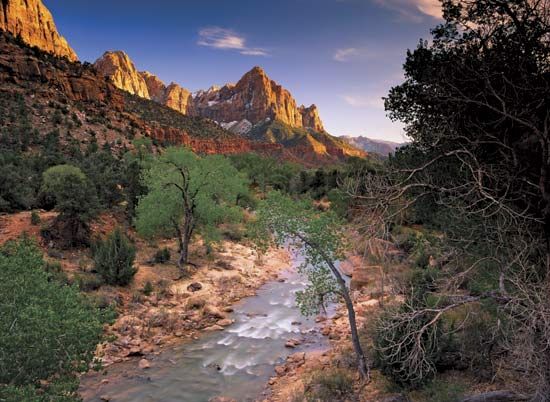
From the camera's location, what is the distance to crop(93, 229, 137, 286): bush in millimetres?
19281

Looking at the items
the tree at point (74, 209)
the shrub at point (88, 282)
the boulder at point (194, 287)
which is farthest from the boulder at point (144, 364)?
the tree at point (74, 209)

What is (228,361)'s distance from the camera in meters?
14.8

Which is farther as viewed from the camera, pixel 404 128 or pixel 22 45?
pixel 22 45

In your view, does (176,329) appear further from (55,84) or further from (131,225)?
(55,84)

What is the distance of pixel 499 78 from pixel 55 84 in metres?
63.8

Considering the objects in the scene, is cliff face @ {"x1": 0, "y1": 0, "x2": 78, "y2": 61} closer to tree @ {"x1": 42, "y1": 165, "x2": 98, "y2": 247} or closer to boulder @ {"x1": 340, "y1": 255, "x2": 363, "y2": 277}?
tree @ {"x1": 42, "y1": 165, "x2": 98, "y2": 247}

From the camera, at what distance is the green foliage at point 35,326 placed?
6977 mm

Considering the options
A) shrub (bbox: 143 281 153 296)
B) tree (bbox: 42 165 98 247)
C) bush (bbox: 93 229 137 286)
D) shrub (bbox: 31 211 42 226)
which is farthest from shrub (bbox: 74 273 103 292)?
shrub (bbox: 31 211 42 226)

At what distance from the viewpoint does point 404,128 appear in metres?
9.22

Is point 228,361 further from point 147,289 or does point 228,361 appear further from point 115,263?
point 115,263

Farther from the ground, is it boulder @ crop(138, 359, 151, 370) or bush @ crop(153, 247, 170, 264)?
bush @ crop(153, 247, 170, 264)

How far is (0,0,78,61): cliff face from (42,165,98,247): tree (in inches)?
3050

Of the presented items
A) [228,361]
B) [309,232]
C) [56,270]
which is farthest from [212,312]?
[309,232]

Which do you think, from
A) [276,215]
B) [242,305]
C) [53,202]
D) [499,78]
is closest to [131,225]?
[53,202]
